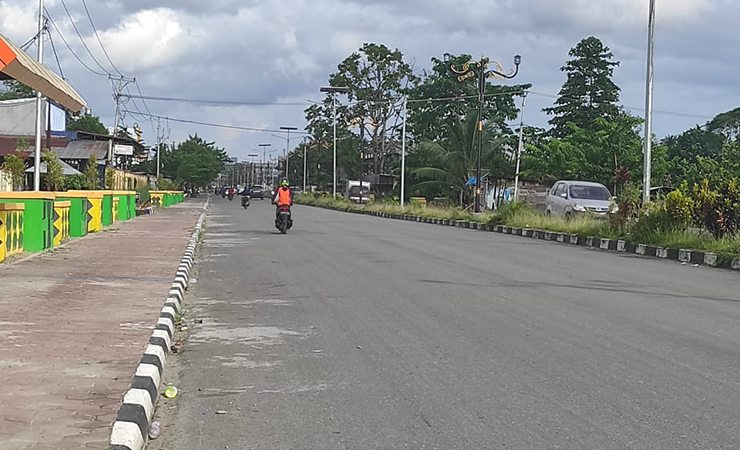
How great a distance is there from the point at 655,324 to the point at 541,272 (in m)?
5.52

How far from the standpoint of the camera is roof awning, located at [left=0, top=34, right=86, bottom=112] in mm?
9758

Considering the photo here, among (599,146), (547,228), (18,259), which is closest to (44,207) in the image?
(18,259)

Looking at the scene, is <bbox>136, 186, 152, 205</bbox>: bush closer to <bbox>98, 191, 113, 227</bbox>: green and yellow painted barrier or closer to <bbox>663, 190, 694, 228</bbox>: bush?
<bbox>98, 191, 113, 227</bbox>: green and yellow painted barrier

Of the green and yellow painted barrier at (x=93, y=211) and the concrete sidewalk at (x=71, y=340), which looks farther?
the green and yellow painted barrier at (x=93, y=211)

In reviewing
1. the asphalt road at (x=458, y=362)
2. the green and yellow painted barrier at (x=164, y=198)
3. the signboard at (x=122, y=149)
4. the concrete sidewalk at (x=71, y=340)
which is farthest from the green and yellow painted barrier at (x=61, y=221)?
the signboard at (x=122, y=149)

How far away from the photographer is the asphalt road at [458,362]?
213 inches

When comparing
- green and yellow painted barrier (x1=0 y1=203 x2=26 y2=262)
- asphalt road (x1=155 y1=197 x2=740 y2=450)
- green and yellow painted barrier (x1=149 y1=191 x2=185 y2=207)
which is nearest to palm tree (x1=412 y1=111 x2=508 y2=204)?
green and yellow painted barrier (x1=149 y1=191 x2=185 y2=207)

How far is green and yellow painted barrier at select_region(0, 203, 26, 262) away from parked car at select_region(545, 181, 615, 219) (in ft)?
58.3

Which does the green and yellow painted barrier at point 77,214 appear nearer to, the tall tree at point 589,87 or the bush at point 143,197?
the bush at point 143,197

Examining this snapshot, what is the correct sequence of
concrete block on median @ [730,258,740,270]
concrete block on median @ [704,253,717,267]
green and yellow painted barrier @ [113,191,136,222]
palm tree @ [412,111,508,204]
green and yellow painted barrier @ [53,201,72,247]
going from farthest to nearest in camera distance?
palm tree @ [412,111,508,204]
green and yellow painted barrier @ [113,191,136,222]
green and yellow painted barrier @ [53,201,72,247]
concrete block on median @ [704,253,717,267]
concrete block on median @ [730,258,740,270]

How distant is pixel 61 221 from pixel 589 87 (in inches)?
1957

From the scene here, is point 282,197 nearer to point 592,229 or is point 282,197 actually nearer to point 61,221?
point 61,221

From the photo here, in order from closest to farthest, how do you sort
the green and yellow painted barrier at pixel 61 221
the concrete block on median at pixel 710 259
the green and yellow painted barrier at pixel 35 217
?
the green and yellow painted barrier at pixel 35 217 < the concrete block on median at pixel 710 259 < the green and yellow painted barrier at pixel 61 221

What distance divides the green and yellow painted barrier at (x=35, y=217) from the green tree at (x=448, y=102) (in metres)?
49.6
